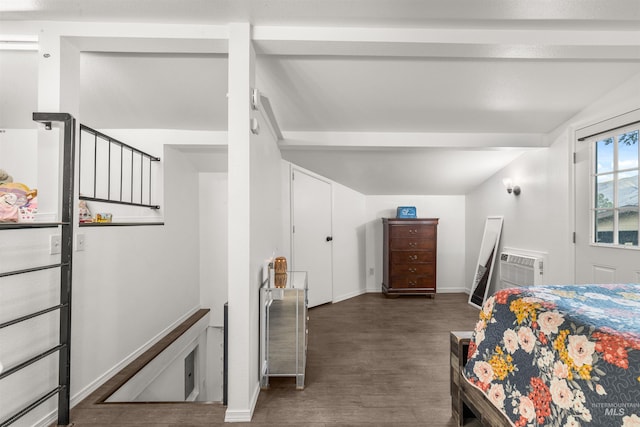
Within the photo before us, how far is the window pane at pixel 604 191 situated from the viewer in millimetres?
2834

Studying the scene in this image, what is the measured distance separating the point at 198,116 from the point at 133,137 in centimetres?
74

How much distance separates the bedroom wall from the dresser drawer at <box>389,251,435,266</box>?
87 cm

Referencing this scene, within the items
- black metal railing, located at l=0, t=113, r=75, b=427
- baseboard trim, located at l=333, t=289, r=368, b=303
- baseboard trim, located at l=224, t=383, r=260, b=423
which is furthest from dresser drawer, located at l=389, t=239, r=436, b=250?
black metal railing, located at l=0, t=113, r=75, b=427

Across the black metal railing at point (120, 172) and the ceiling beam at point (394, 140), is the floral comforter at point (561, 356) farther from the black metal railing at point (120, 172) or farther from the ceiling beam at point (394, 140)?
the black metal railing at point (120, 172)

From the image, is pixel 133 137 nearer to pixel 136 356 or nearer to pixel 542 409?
pixel 136 356

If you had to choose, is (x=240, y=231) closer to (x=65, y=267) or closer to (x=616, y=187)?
(x=65, y=267)

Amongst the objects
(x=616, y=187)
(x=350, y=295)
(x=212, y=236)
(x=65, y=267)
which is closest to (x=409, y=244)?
(x=350, y=295)

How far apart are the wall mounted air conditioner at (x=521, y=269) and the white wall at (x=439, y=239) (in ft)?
3.36

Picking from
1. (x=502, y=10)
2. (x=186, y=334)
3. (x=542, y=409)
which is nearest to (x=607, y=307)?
(x=542, y=409)

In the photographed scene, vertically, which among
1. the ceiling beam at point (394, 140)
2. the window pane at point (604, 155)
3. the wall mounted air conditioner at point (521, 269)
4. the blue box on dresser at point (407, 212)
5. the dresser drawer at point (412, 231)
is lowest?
the wall mounted air conditioner at point (521, 269)

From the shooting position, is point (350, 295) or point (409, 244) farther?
point (350, 295)

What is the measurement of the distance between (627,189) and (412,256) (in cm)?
246

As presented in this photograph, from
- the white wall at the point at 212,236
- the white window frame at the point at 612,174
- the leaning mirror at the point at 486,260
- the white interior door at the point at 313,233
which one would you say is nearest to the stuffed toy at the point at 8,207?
the white wall at the point at 212,236

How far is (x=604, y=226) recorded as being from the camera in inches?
114
